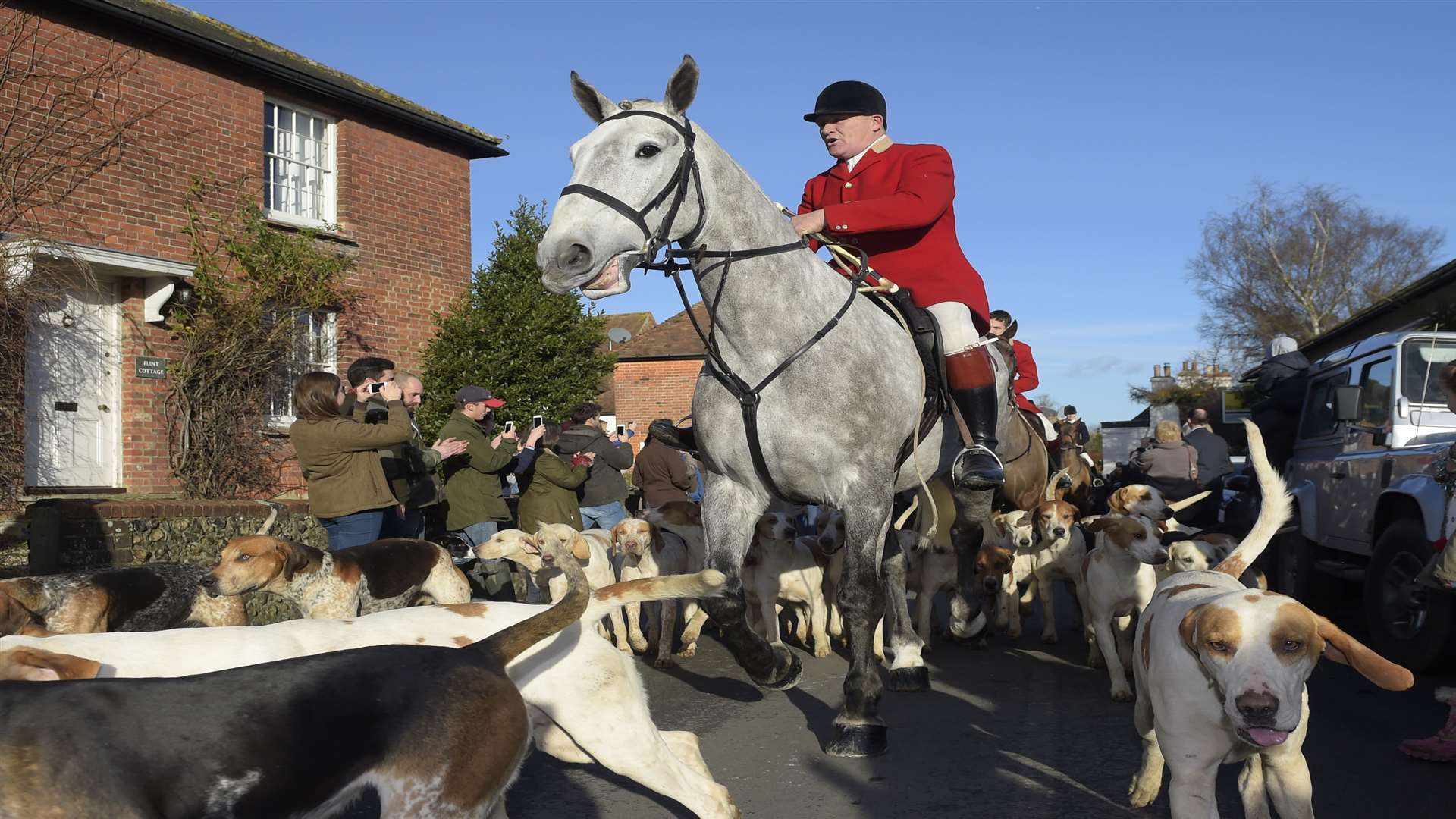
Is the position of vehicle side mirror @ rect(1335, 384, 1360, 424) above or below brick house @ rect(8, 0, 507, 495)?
below

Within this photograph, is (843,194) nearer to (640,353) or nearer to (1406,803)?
(1406,803)

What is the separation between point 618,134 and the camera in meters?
4.79

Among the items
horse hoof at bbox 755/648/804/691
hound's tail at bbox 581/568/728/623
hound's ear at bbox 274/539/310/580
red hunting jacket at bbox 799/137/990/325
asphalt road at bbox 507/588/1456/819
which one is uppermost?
red hunting jacket at bbox 799/137/990/325

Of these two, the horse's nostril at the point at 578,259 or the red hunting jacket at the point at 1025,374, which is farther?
the red hunting jacket at the point at 1025,374

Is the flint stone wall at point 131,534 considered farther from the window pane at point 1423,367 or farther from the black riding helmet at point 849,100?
the window pane at point 1423,367

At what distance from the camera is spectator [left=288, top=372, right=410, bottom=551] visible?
814 cm

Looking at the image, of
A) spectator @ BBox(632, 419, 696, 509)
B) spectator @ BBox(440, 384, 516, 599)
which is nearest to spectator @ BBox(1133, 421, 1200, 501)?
spectator @ BBox(632, 419, 696, 509)

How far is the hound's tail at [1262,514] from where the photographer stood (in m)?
4.98

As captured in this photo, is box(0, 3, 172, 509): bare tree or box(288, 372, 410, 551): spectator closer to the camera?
box(288, 372, 410, 551): spectator

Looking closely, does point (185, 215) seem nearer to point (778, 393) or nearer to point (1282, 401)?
point (778, 393)

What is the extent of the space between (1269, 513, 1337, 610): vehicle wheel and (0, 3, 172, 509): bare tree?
39.2 ft

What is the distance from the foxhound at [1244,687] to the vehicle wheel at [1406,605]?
323cm

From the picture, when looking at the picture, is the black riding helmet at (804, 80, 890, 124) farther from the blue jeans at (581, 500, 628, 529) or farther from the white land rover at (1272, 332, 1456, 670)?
the blue jeans at (581, 500, 628, 529)

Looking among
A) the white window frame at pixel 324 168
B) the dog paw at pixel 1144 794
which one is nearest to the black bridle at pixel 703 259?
the dog paw at pixel 1144 794
